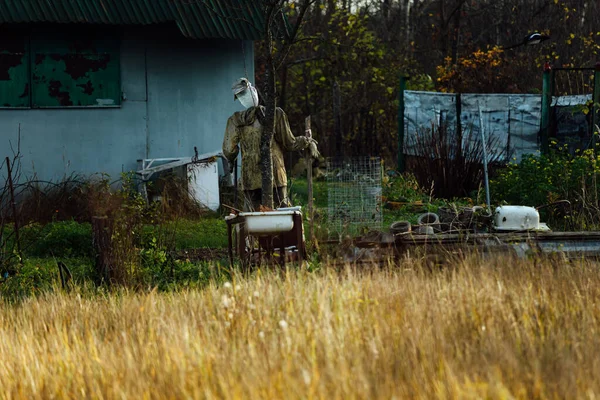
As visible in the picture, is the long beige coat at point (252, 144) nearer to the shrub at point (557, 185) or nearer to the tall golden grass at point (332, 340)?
the shrub at point (557, 185)

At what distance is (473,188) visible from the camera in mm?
16141

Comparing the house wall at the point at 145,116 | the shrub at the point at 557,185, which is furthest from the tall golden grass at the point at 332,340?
the house wall at the point at 145,116

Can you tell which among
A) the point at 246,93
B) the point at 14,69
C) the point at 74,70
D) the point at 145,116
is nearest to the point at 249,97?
the point at 246,93

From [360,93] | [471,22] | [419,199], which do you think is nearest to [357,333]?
[419,199]

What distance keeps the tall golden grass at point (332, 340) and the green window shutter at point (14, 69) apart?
7656 millimetres

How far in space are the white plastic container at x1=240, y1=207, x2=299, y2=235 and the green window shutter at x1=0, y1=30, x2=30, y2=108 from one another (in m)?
7.43

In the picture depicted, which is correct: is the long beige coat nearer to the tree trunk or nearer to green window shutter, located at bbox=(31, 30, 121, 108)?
the tree trunk

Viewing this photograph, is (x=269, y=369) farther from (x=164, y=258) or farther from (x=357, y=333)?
(x=164, y=258)

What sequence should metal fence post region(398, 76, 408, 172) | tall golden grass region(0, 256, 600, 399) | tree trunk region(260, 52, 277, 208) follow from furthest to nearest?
metal fence post region(398, 76, 408, 172)
tree trunk region(260, 52, 277, 208)
tall golden grass region(0, 256, 600, 399)

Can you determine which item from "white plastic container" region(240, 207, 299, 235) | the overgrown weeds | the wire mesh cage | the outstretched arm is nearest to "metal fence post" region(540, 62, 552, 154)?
the overgrown weeds

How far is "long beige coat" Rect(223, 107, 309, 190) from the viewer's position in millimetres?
11461

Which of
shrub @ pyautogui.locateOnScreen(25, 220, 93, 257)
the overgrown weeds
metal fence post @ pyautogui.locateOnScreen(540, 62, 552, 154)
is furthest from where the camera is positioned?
the overgrown weeds

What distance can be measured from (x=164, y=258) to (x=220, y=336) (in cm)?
450

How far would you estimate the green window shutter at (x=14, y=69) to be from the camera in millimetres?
14977
